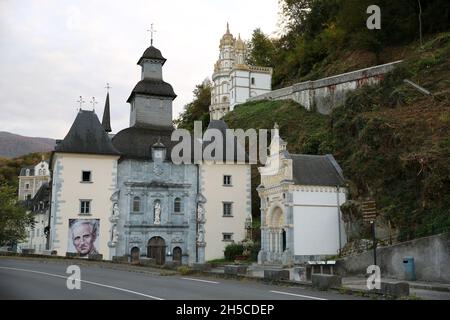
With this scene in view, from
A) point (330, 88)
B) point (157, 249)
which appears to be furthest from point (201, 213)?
point (330, 88)

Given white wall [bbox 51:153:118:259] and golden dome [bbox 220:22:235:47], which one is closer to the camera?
white wall [bbox 51:153:118:259]

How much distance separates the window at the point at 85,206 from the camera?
36031mm

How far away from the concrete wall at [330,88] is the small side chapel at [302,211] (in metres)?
15.7

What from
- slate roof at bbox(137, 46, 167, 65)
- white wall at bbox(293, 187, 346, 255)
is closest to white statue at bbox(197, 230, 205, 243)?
white wall at bbox(293, 187, 346, 255)

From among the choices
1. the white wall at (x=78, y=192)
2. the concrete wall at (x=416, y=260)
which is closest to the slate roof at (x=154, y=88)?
the white wall at (x=78, y=192)

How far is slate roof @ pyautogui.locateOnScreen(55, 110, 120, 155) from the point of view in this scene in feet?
122

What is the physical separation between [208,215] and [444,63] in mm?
20334

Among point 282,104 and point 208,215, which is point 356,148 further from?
point 282,104

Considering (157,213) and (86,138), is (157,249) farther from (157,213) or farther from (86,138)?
(86,138)

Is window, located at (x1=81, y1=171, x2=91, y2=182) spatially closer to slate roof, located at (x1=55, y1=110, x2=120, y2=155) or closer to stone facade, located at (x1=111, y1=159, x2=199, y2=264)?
slate roof, located at (x1=55, y1=110, x2=120, y2=155)

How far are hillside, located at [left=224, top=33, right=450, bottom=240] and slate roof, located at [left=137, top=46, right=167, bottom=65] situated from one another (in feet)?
48.4

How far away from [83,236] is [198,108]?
59.7 m

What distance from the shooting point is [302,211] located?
30.5 m

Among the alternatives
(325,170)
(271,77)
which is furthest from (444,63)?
(271,77)
